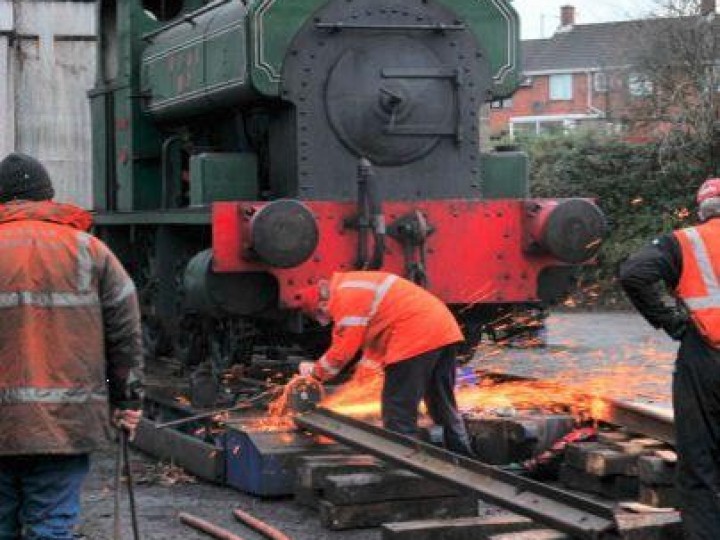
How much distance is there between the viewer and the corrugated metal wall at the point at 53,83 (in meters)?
12.5

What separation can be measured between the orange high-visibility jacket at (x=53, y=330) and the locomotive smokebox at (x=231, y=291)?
345 centimetres

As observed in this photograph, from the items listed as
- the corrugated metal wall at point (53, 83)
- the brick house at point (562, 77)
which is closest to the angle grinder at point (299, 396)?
the corrugated metal wall at point (53, 83)

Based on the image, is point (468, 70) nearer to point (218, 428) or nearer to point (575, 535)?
point (218, 428)

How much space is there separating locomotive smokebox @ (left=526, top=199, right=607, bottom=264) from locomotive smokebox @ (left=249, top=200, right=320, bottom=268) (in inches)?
58.6

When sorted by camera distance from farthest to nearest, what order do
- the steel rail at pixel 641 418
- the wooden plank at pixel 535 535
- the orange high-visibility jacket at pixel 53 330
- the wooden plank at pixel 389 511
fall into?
the steel rail at pixel 641 418 < the wooden plank at pixel 389 511 < the wooden plank at pixel 535 535 < the orange high-visibility jacket at pixel 53 330

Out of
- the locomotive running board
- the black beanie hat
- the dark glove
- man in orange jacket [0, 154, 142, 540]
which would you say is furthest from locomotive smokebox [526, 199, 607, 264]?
the black beanie hat

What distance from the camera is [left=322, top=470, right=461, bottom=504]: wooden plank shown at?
21.0ft

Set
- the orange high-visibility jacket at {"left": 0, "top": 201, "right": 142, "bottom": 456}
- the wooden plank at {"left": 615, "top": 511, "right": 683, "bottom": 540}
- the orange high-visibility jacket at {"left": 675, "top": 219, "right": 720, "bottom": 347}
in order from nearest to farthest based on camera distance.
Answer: the orange high-visibility jacket at {"left": 0, "top": 201, "right": 142, "bottom": 456} → the wooden plank at {"left": 615, "top": 511, "right": 683, "bottom": 540} → the orange high-visibility jacket at {"left": 675, "top": 219, "right": 720, "bottom": 347}

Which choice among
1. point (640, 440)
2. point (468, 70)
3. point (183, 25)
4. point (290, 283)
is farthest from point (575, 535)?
point (183, 25)

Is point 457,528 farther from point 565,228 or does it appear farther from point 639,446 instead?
point 565,228

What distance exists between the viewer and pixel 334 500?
6.39 meters

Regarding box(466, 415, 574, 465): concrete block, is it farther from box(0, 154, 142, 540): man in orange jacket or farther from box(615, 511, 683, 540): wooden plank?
box(0, 154, 142, 540): man in orange jacket

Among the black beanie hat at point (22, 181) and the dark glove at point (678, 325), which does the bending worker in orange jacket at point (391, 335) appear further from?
the black beanie hat at point (22, 181)

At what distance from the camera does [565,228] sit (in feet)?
27.7
